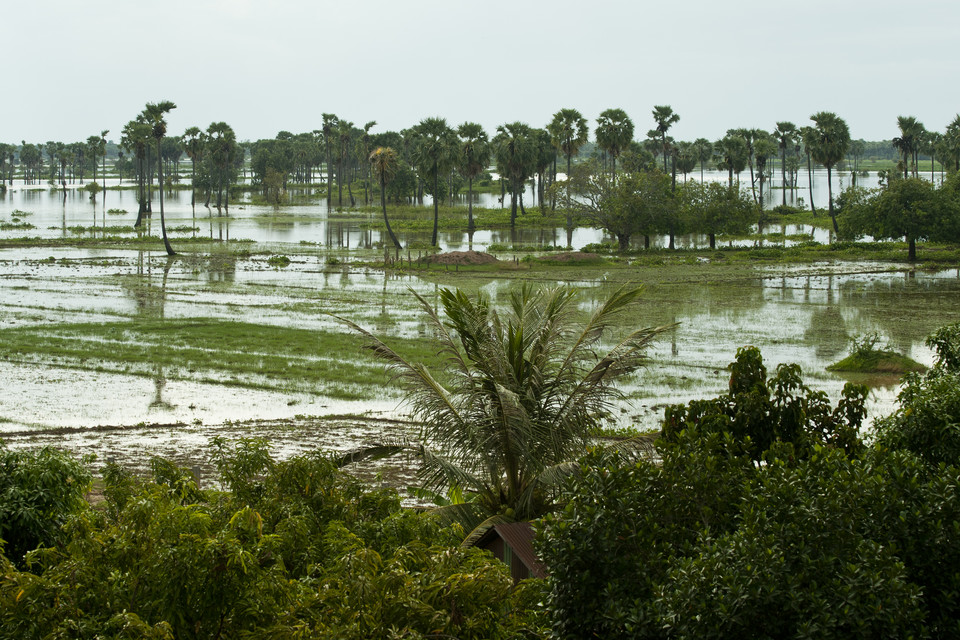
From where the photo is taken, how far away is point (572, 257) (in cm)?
6150

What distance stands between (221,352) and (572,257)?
33.7 m

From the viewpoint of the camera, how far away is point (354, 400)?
85.9 ft

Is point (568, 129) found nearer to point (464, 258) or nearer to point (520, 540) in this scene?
point (464, 258)

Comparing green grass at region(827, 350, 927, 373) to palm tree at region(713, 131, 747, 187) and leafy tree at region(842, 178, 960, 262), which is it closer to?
leafy tree at region(842, 178, 960, 262)

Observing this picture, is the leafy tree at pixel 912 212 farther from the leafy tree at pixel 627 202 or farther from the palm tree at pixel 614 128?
the palm tree at pixel 614 128

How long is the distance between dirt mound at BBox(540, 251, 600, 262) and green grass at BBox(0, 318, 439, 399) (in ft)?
Answer: 89.5

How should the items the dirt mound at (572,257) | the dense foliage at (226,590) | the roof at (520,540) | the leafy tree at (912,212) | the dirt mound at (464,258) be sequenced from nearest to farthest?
the dense foliage at (226,590), the roof at (520,540), the dirt mound at (464,258), the leafy tree at (912,212), the dirt mound at (572,257)

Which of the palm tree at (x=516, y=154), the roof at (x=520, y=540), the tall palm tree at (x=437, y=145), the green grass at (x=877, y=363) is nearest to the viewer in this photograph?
the roof at (x=520, y=540)

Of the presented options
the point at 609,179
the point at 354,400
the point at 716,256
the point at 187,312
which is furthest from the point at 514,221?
the point at 354,400

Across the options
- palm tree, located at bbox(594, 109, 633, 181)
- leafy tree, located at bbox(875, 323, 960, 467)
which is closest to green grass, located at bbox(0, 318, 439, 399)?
leafy tree, located at bbox(875, 323, 960, 467)

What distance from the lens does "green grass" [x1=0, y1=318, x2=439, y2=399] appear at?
28.5 meters

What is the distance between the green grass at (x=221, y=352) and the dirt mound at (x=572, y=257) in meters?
27.3

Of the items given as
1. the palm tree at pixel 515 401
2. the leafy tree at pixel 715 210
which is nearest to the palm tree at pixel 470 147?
the leafy tree at pixel 715 210

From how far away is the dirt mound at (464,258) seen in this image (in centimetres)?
5931
